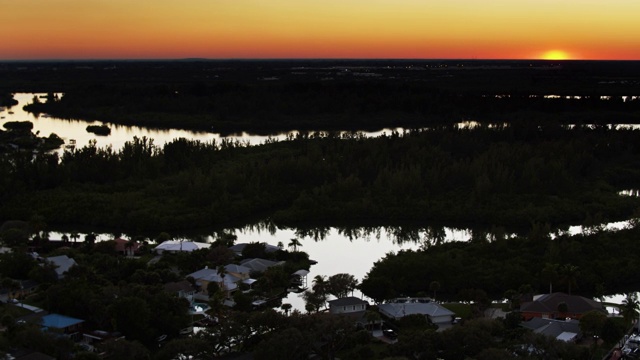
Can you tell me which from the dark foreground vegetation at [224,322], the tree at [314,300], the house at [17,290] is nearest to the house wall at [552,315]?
the dark foreground vegetation at [224,322]

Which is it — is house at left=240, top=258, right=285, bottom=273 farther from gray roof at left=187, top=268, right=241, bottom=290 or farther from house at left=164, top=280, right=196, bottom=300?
house at left=164, top=280, right=196, bottom=300

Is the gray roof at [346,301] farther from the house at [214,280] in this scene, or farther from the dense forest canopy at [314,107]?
the dense forest canopy at [314,107]

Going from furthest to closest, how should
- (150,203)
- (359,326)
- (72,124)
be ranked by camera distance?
1. (72,124)
2. (150,203)
3. (359,326)

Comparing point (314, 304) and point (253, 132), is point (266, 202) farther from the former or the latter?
point (253, 132)

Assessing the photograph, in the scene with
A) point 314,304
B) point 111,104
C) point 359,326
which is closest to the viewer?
point 359,326

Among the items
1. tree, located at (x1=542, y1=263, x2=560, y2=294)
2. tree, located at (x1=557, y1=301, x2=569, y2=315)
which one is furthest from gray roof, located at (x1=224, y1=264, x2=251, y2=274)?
tree, located at (x1=557, y1=301, x2=569, y2=315)

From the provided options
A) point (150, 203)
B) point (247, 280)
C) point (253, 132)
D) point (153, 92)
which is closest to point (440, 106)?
point (253, 132)

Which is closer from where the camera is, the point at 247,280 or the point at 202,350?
the point at 202,350

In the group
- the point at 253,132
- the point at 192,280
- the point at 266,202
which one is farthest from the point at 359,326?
the point at 253,132
